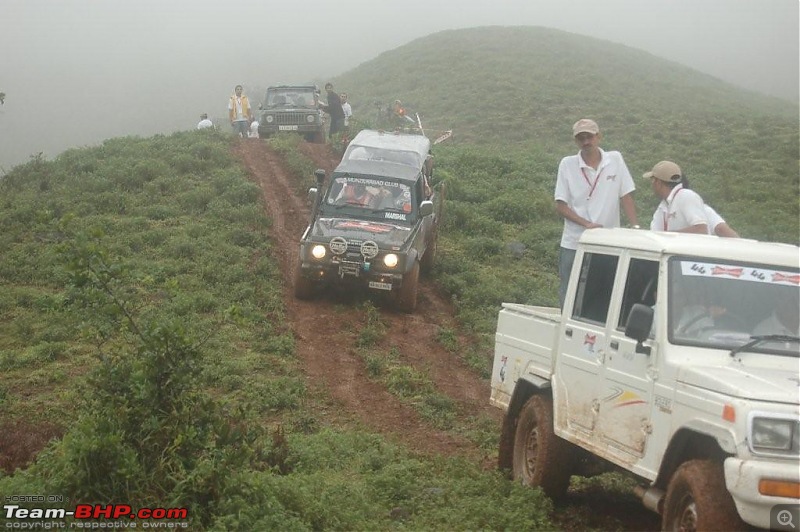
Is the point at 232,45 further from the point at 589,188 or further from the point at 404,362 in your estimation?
the point at 589,188

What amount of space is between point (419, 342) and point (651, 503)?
7820mm

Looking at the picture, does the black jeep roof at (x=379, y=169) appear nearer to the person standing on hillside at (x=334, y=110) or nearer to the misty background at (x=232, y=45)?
the person standing on hillside at (x=334, y=110)

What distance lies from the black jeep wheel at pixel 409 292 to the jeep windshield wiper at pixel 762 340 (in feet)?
28.7

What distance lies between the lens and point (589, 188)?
803 centimetres

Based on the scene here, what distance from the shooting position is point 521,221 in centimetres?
1998

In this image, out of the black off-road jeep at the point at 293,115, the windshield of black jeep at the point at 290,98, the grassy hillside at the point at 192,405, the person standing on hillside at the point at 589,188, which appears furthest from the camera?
the windshield of black jeep at the point at 290,98

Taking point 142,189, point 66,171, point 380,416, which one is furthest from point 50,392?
point 66,171

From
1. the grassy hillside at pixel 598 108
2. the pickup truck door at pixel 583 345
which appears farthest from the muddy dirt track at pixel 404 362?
the grassy hillside at pixel 598 108

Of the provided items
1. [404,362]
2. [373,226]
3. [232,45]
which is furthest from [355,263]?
[232,45]

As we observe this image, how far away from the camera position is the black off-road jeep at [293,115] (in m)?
26.2

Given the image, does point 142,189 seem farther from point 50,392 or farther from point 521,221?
point 50,392

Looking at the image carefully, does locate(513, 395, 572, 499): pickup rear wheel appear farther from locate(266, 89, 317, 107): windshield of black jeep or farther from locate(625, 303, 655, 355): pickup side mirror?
locate(266, 89, 317, 107): windshield of black jeep

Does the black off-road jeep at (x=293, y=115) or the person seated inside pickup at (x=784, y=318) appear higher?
the black off-road jeep at (x=293, y=115)

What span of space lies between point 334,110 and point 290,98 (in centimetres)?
123
